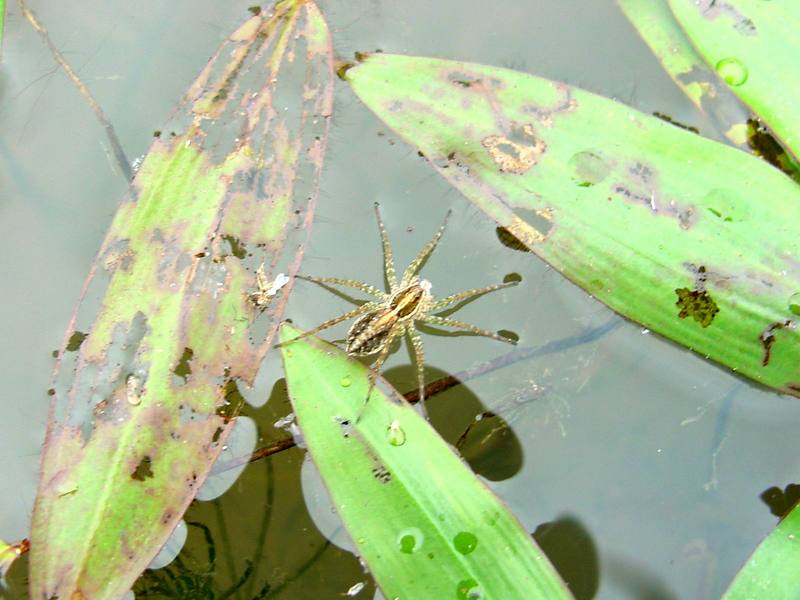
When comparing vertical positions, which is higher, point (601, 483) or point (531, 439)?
point (531, 439)

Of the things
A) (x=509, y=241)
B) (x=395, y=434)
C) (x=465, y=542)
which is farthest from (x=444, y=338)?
(x=465, y=542)

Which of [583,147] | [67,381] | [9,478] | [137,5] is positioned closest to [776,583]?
[583,147]

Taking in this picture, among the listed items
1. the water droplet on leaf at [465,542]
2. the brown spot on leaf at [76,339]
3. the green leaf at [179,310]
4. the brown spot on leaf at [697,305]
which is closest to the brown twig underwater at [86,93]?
the green leaf at [179,310]

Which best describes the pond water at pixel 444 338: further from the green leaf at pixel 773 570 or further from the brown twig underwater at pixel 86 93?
the green leaf at pixel 773 570

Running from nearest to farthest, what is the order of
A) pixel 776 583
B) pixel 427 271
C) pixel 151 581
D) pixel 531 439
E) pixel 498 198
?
pixel 776 583 < pixel 498 198 < pixel 151 581 < pixel 531 439 < pixel 427 271

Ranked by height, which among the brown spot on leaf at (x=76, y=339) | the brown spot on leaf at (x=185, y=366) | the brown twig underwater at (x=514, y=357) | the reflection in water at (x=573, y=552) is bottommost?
the reflection in water at (x=573, y=552)

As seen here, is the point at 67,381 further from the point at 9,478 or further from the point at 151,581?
the point at 151,581

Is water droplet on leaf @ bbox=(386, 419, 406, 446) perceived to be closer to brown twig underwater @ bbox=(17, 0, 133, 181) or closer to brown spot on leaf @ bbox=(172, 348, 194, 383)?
brown spot on leaf @ bbox=(172, 348, 194, 383)
